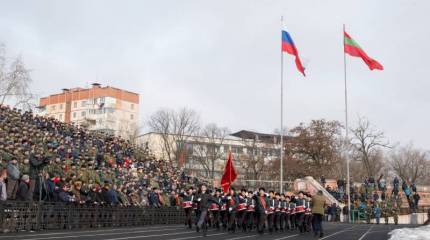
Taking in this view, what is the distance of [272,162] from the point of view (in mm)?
62969

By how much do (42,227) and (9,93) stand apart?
29948 millimetres

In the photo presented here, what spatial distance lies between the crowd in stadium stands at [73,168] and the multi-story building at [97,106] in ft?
210

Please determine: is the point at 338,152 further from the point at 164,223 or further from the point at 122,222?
the point at 122,222

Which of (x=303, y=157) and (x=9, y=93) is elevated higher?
(x=9, y=93)

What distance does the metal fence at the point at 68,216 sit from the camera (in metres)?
16.8

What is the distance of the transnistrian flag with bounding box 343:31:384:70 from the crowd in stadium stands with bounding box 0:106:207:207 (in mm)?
14694

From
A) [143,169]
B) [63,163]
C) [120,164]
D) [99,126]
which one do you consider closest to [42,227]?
[63,163]

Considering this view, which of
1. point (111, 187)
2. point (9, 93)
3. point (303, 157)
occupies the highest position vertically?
point (9, 93)

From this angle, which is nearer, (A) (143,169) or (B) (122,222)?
(B) (122,222)

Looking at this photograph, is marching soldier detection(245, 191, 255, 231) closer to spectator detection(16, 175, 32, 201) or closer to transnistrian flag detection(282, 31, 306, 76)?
spectator detection(16, 175, 32, 201)

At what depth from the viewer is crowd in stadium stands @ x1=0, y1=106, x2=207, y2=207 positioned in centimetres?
1817

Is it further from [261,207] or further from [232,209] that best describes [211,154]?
[261,207]

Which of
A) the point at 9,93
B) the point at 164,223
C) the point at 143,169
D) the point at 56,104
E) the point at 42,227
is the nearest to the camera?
the point at 42,227

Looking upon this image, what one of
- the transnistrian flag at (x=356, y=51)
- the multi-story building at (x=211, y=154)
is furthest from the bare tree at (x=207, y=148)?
the transnistrian flag at (x=356, y=51)
